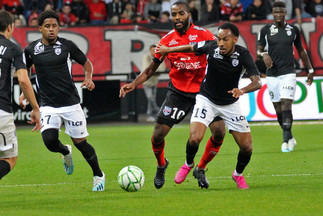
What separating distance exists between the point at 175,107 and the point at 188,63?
0.62m

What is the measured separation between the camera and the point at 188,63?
9.96m

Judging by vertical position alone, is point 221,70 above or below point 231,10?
above

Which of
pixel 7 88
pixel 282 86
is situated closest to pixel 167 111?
pixel 7 88

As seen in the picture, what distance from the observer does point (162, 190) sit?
938 centimetres

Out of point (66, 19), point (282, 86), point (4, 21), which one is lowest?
point (66, 19)

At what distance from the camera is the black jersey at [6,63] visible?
25.5 feet

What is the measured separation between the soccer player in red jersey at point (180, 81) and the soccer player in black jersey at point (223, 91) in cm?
43

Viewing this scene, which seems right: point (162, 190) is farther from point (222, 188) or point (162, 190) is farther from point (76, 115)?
point (76, 115)

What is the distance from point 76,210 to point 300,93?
44.6ft

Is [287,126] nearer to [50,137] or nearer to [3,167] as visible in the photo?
[50,137]

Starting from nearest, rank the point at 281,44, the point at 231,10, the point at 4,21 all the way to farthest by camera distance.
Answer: the point at 4,21 → the point at 281,44 → the point at 231,10

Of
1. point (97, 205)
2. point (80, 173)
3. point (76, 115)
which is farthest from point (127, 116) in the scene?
point (97, 205)

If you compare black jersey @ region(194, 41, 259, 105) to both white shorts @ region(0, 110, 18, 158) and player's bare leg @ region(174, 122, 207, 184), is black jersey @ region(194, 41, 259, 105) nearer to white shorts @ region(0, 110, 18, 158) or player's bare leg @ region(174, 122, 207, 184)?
player's bare leg @ region(174, 122, 207, 184)

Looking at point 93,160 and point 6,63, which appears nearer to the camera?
point 6,63
